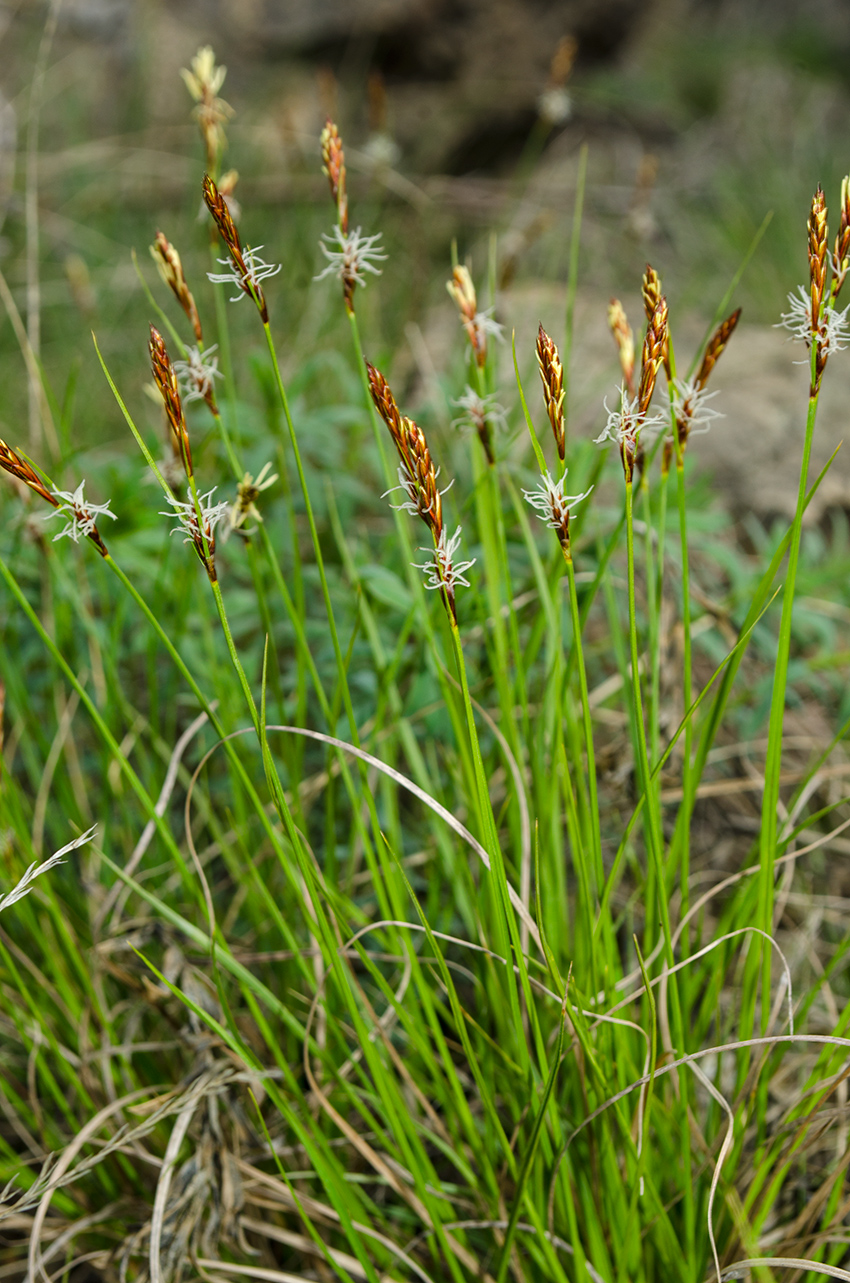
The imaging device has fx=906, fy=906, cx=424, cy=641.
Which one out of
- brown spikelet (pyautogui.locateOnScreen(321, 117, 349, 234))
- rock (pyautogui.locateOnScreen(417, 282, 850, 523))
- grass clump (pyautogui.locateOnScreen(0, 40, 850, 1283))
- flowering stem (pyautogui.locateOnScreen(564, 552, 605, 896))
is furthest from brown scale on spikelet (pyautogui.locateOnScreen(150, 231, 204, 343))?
rock (pyautogui.locateOnScreen(417, 282, 850, 523))

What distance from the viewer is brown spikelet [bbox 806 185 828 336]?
1.72 ft

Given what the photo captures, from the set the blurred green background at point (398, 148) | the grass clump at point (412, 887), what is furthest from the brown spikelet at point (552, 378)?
the blurred green background at point (398, 148)

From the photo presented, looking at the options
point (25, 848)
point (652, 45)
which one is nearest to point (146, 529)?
point (25, 848)

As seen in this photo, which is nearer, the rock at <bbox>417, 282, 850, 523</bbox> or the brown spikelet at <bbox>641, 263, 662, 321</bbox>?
the brown spikelet at <bbox>641, 263, 662, 321</bbox>

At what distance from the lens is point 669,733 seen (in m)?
1.16

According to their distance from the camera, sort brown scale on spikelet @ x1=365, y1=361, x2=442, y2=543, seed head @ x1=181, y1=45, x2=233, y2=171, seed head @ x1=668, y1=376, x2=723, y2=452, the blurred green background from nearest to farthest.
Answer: brown scale on spikelet @ x1=365, y1=361, x2=442, y2=543 → seed head @ x1=668, y1=376, x2=723, y2=452 → seed head @ x1=181, y1=45, x2=233, y2=171 → the blurred green background

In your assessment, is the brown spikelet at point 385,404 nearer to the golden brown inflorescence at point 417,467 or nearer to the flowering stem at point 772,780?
the golden brown inflorescence at point 417,467

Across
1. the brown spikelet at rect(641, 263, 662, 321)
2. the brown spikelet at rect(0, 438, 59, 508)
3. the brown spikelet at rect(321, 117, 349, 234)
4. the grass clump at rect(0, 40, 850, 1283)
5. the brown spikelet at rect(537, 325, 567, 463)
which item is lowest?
the grass clump at rect(0, 40, 850, 1283)

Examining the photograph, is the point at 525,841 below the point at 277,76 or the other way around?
below

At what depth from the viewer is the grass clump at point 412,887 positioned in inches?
26.0

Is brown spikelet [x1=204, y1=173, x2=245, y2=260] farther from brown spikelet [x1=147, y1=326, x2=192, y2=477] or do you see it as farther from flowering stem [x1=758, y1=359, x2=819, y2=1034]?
flowering stem [x1=758, y1=359, x2=819, y2=1034]

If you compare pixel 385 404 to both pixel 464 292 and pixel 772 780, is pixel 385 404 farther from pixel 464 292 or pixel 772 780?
pixel 772 780

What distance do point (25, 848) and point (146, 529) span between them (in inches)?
20.9

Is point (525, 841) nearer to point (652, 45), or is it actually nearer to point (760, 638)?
point (760, 638)
